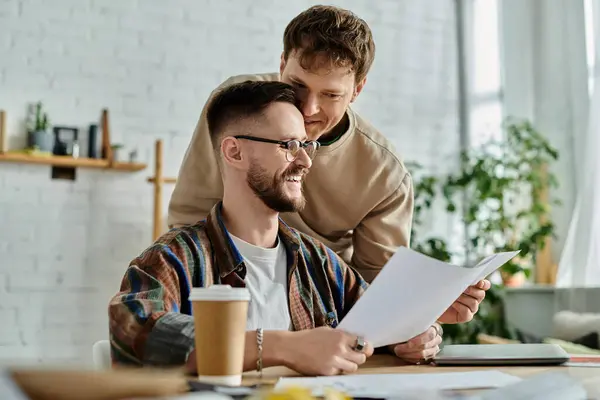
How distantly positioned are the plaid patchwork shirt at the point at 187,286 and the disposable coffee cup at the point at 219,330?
0.10 metres

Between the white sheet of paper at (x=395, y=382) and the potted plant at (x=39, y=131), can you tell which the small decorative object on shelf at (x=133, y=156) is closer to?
the potted plant at (x=39, y=131)

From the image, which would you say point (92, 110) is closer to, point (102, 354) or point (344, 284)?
point (344, 284)

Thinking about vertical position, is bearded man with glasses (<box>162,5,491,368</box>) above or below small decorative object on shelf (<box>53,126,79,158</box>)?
below

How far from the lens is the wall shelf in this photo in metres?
4.06

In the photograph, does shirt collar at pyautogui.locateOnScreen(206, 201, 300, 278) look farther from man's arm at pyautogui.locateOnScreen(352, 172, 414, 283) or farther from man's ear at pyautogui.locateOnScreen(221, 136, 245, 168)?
man's arm at pyautogui.locateOnScreen(352, 172, 414, 283)

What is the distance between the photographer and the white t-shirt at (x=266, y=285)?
141 centimetres

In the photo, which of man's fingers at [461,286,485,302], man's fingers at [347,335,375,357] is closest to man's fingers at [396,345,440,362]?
man's fingers at [461,286,485,302]

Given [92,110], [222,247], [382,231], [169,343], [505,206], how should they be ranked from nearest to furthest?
[169,343], [222,247], [382,231], [92,110], [505,206]

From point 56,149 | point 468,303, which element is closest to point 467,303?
point 468,303

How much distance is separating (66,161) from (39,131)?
22 cm

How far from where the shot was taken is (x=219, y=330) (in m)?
0.90

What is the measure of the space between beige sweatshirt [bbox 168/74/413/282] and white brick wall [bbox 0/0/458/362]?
2222mm

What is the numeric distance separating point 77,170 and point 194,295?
356cm

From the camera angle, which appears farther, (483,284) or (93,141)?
(93,141)
